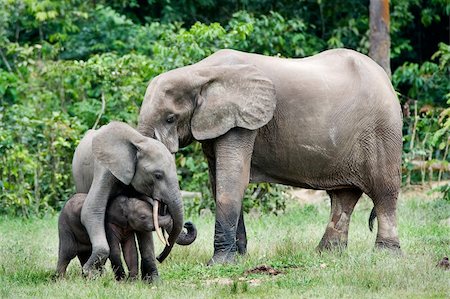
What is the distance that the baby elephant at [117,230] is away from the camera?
895 cm

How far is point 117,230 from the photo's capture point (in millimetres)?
9172

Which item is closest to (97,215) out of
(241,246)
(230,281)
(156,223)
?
(156,223)

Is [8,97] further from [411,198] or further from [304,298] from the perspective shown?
[304,298]

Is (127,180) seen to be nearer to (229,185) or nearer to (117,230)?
(117,230)

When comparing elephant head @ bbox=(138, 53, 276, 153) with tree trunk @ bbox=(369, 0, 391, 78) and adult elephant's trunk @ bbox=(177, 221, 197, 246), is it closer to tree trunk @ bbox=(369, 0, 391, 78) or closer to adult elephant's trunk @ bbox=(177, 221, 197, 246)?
adult elephant's trunk @ bbox=(177, 221, 197, 246)

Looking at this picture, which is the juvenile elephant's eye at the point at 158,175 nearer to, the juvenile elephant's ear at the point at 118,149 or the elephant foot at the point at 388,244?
the juvenile elephant's ear at the point at 118,149

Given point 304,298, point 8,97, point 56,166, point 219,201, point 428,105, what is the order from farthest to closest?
point 428,105 → point 8,97 → point 56,166 → point 219,201 → point 304,298

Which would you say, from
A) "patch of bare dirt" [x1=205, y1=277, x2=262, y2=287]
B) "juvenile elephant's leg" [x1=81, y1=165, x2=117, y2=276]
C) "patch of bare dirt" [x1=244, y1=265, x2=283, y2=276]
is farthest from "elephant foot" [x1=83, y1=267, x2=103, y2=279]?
"patch of bare dirt" [x1=244, y1=265, x2=283, y2=276]

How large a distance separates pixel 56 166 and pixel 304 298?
7.59 meters

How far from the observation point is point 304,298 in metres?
8.22

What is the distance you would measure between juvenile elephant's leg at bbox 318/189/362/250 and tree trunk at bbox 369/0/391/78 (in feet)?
20.1

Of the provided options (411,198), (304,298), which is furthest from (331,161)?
(411,198)

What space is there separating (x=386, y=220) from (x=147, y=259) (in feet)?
9.12

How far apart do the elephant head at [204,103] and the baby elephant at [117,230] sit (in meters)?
1.08
